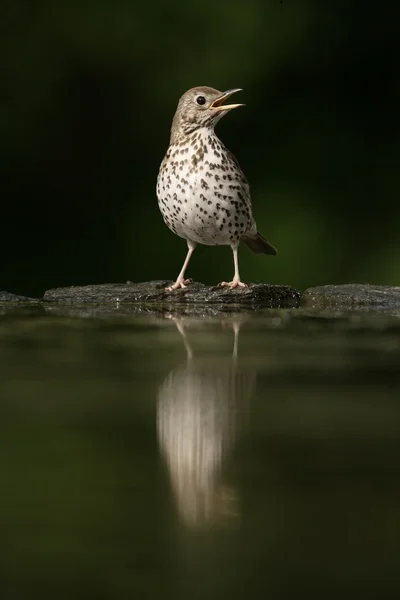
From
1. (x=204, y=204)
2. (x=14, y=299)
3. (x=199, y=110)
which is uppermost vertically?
(x=199, y=110)

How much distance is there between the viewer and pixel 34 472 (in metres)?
0.88

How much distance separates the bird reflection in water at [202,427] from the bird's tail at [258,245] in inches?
66.8

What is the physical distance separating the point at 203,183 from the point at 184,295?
335 mm

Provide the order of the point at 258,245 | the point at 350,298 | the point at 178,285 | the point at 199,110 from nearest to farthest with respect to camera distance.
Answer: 1. the point at 350,298
2. the point at 178,285
3. the point at 199,110
4. the point at 258,245

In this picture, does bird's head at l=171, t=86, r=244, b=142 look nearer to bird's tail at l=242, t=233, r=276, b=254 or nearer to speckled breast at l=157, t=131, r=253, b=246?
speckled breast at l=157, t=131, r=253, b=246

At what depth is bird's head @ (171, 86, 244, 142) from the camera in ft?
9.60

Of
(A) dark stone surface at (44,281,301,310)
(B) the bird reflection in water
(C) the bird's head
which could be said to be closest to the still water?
(B) the bird reflection in water

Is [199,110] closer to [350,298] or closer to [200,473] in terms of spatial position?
[350,298]

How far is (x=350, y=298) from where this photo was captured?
270 cm

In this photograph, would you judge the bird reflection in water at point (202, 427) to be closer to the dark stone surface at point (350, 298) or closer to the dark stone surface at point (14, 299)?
the dark stone surface at point (350, 298)

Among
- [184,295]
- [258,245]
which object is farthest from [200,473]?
[258,245]

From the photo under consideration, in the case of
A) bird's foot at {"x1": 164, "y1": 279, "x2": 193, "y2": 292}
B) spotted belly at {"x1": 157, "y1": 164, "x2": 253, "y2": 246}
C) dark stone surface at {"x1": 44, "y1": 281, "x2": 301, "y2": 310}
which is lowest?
dark stone surface at {"x1": 44, "y1": 281, "x2": 301, "y2": 310}

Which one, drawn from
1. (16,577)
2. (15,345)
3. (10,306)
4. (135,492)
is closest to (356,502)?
(135,492)

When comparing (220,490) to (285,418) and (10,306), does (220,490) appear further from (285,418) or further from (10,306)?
(10,306)
